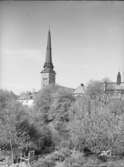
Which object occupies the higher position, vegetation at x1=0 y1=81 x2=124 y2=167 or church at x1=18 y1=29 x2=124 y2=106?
church at x1=18 y1=29 x2=124 y2=106

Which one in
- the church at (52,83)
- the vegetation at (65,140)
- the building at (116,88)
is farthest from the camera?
the building at (116,88)

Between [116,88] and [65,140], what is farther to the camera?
[116,88]

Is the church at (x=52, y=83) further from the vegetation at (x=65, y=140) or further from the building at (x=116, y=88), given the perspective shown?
the vegetation at (x=65, y=140)

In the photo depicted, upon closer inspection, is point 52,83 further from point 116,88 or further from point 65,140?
point 65,140

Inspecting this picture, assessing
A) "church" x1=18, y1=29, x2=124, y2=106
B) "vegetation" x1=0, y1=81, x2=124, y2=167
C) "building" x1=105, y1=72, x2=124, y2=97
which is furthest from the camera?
"building" x1=105, y1=72, x2=124, y2=97

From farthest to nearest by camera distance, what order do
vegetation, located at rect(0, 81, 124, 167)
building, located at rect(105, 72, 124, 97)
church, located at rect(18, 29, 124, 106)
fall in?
1. building, located at rect(105, 72, 124, 97)
2. church, located at rect(18, 29, 124, 106)
3. vegetation, located at rect(0, 81, 124, 167)

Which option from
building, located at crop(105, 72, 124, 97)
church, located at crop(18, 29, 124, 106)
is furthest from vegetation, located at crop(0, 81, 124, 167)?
building, located at crop(105, 72, 124, 97)

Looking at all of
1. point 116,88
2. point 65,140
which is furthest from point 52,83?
point 65,140

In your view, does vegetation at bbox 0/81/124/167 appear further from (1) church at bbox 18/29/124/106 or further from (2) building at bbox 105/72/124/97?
(2) building at bbox 105/72/124/97

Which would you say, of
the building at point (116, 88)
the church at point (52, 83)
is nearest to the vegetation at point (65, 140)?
the church at point (52, 83)

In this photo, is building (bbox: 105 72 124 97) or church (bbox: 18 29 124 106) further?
building (bbox: 105 72 124 97)

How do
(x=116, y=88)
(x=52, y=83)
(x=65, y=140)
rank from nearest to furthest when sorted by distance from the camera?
(x=65, y=140) < (x=52, y=83) < (x=116, y=88)

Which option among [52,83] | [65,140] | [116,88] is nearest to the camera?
[65,140]

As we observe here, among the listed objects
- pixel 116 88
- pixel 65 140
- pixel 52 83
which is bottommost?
pixel 65 140
